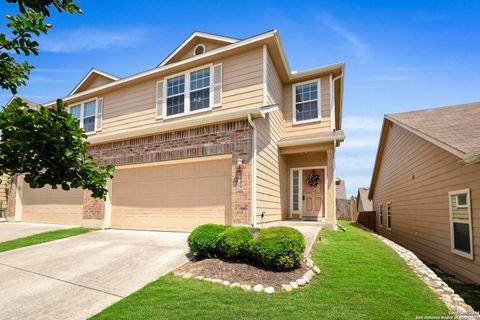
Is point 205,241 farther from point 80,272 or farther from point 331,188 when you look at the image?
point 331,188

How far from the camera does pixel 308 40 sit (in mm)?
9383

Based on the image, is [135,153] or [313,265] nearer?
[313,265]

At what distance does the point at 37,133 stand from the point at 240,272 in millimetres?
4399

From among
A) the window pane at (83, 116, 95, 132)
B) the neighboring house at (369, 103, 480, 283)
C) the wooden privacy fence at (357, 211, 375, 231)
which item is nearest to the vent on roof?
the window pane at (83, 116, 95, 132)

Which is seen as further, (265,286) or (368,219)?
(368,219)

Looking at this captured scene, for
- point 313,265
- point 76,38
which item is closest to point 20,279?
point 76,38

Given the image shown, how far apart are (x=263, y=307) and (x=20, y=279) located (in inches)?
188

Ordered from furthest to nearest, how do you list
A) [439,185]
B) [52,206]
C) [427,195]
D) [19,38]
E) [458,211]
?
[52,206]
[427,195]
[439,185]
[458,211]
[19,38]

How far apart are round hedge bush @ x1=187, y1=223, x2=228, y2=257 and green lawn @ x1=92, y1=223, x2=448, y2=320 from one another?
1.05 m

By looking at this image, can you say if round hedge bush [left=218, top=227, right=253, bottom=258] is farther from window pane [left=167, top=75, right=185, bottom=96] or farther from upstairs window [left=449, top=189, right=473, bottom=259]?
window pane [left=167, top=75, right=185, bottom=96]

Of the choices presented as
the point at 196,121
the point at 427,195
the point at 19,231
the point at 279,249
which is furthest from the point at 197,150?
the point at 19,231

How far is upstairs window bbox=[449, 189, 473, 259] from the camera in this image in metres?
7.18

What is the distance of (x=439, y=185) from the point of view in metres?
8.85

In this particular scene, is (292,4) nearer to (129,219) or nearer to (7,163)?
(7,163)
